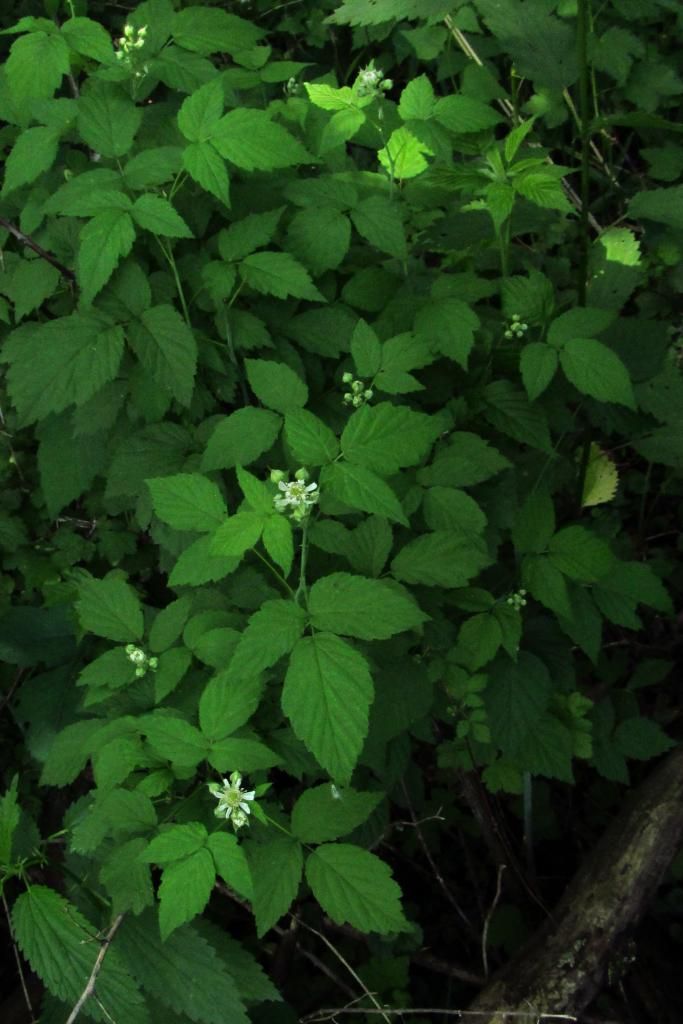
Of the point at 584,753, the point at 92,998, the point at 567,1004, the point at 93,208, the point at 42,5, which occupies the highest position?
the point at 42,5

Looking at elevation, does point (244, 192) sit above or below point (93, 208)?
below

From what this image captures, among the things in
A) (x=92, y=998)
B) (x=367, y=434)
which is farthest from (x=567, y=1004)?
(x=367, y=434)

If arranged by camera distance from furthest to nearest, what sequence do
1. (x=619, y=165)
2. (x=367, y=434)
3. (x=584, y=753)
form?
(x=619, y=165) → (x=584, y=753) → (x=367, y=434)

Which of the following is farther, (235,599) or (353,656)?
(235,599)

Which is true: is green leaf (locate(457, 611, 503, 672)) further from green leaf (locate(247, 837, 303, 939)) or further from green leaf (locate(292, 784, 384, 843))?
green leaf (locate(247, 837, 303, 939))

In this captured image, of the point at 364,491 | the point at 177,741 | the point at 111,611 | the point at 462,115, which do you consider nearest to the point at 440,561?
the point at 364,491

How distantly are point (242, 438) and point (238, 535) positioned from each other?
282 millimetres

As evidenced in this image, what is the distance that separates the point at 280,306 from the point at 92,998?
4.84 ft

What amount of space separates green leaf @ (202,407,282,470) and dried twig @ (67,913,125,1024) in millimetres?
866

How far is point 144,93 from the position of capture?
1.82 m

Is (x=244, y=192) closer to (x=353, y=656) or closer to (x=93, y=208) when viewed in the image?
(x=93, y=208)

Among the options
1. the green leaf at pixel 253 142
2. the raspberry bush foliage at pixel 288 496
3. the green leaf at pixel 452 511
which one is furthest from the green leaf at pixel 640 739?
the green leaf at pixel 253 142

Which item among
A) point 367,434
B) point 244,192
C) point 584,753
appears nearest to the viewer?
point 367,434

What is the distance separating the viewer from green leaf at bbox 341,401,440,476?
146 centimetres
